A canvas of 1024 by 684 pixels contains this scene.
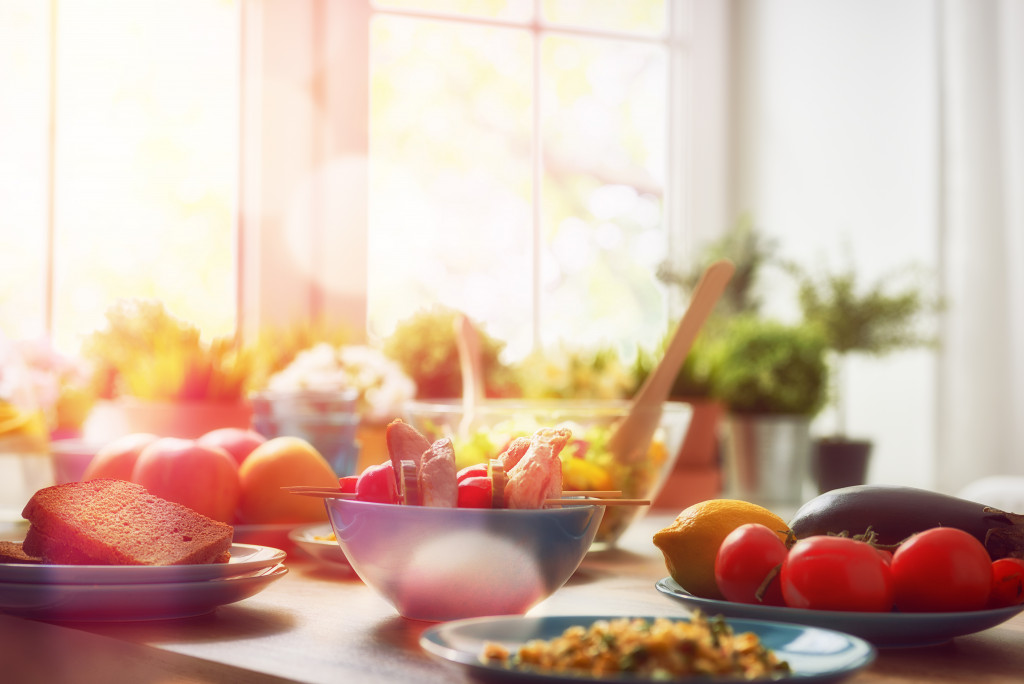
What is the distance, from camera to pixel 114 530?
0.68m

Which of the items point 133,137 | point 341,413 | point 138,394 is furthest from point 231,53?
point 341,413

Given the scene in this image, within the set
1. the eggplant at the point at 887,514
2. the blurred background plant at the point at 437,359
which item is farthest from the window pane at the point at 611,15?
the eggplant at the point at 887,514

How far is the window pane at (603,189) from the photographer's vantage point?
3871 mm

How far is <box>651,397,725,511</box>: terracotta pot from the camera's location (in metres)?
2.15

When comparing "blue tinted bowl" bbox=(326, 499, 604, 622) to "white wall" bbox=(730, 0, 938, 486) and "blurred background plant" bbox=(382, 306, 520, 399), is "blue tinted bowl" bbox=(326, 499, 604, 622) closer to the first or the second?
"blurred background plant" bbox=(382, 306, 520, 399)

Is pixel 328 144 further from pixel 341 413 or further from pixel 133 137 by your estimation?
pixel 341 413

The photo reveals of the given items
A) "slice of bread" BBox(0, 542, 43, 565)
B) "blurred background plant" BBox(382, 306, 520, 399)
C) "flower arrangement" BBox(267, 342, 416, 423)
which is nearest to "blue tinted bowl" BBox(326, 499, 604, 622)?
"slice of bread" BBox(0, 542, 43, 565)

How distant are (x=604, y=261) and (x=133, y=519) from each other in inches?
133

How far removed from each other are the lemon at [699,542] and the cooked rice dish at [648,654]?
6.7 inches

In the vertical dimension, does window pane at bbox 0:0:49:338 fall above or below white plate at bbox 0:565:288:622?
above

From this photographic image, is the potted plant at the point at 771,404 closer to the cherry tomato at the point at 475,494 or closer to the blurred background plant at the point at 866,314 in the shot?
the blurred background plant at the point at 866,314

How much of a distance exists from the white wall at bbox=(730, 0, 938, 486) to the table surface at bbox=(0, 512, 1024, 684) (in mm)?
2831

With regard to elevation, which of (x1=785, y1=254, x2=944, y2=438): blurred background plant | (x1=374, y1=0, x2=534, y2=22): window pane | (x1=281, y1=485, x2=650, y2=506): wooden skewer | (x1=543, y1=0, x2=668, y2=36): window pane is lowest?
(x1=281, y1=485, x2=650, y2=506): wooden skewer

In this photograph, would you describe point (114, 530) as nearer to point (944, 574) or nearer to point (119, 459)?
point (119, 459)
